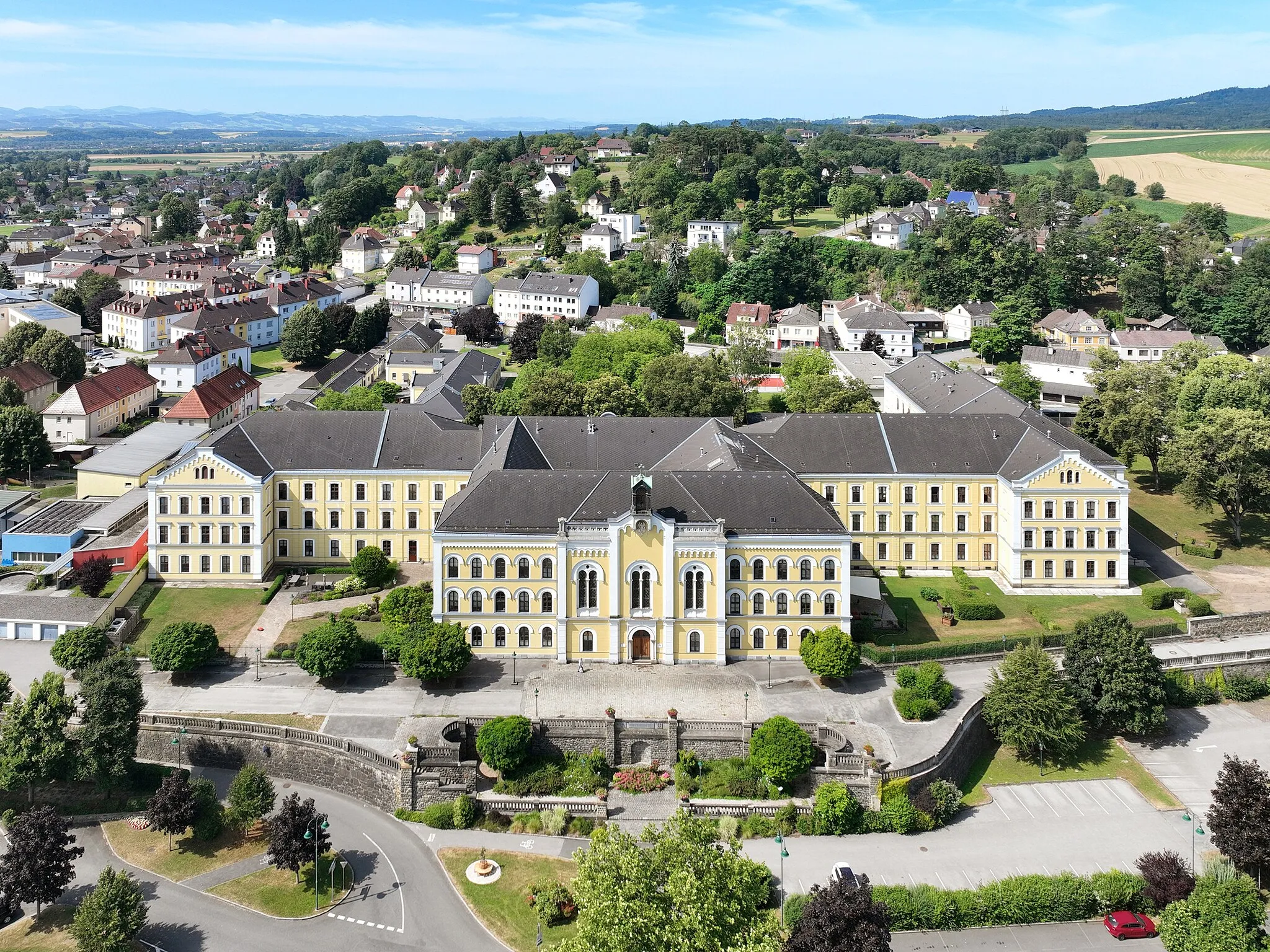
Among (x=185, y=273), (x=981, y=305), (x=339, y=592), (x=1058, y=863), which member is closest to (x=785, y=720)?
(x=1058, y=863)

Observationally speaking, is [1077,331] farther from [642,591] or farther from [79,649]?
[79,649]

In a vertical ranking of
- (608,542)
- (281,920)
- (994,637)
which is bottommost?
(281,920)

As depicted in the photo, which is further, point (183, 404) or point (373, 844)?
point (183, 404)

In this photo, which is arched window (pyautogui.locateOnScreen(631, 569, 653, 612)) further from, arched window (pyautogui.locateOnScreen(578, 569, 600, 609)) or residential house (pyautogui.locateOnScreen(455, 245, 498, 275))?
residential house (pyautogui.locateOnScreen(455, 245, 498, 275))

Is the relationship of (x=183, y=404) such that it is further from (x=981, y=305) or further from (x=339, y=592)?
(x=981, y=305)

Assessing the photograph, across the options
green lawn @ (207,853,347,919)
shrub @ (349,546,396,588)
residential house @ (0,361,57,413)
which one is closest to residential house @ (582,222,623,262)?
residential house @ (0,361,57,413)

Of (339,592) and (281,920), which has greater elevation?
(339,592)
